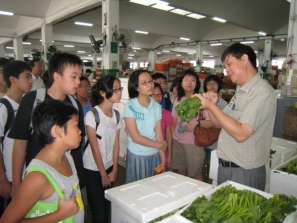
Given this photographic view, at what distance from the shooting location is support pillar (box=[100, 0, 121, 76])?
5449 mm

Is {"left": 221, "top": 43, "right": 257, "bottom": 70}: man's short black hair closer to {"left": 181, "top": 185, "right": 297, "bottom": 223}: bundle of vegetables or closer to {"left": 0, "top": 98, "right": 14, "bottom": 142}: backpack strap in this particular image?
{"left": 181, "top": 185, "right": 297, "bottom": 223}: bundle of vegetables

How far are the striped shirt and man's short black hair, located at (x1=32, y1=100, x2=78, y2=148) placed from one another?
110 centimetres

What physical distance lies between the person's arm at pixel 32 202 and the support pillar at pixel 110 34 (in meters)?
4.62

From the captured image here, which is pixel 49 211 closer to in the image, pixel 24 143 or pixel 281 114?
pixel 24 143

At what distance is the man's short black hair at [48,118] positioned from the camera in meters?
1.21

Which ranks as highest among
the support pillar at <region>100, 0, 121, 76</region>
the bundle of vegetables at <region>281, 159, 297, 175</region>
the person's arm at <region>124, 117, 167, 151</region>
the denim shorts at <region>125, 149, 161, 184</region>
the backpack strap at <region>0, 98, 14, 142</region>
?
the support pillar at <region>100, 0, 121, 76</region>

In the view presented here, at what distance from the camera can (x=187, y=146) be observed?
266 centimetres

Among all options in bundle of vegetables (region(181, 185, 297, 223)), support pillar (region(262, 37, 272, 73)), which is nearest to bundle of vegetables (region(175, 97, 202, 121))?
bundle of vegetables (region(181, 185, 297, 223))

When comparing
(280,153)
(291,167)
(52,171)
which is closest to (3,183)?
(52,171)

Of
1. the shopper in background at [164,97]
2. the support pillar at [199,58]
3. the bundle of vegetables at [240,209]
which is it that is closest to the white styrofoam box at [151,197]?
the bundle of vegetables at [240,209]

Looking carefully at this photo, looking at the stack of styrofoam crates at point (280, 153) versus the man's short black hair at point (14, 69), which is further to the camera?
the stack of styrofoam crates at point (280, 153)

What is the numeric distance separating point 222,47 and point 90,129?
59.9ft

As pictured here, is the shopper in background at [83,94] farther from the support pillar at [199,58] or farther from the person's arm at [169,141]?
the support pillar at [199,58]

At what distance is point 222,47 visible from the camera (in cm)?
1819
